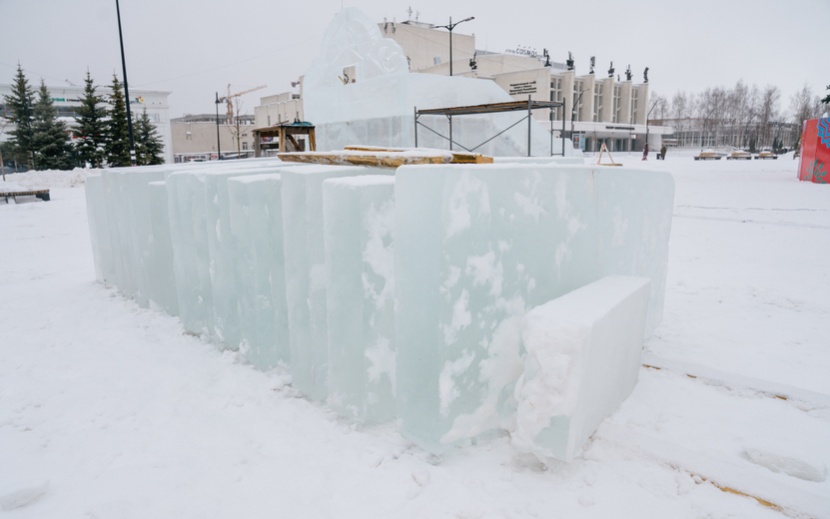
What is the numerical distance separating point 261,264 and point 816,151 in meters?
21.7

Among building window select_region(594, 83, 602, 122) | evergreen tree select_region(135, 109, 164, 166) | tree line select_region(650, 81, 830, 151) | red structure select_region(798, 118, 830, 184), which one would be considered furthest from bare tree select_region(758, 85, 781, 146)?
evergreen tree select_region(135, 109, 164, 166)

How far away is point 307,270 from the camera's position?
3.11 meters

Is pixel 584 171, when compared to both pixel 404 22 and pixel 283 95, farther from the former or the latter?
pixel 283 95

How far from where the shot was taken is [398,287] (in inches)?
101

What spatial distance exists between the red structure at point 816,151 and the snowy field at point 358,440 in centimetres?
1703

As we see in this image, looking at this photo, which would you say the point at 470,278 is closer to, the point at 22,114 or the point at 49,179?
the point at 49,179

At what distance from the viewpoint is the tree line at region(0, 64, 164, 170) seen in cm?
3344

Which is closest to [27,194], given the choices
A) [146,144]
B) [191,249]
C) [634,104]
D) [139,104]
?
[191,249]

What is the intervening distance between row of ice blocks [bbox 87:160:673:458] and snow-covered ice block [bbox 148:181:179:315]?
→ 97cm

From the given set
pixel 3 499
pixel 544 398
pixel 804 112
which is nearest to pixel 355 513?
pixel 544 398

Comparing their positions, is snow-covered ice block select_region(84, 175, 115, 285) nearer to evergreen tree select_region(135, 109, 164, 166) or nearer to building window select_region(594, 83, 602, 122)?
evergreen tree select_region(135, 109, 164, 166)

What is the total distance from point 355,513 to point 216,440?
1050 millimetres

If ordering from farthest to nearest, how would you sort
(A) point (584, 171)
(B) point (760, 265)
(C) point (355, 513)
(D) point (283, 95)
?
(D) point (283, 95)
(B) point (760, 265)
(A) point (584, 171)
(C) point (355, 513)

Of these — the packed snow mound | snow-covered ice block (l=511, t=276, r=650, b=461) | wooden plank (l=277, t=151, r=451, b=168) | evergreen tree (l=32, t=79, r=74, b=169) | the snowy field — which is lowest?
the snowy field
